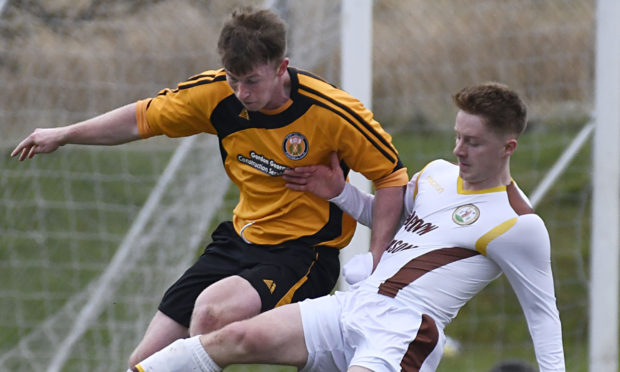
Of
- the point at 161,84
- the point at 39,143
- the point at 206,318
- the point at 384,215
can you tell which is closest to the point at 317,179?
the point at 384,215

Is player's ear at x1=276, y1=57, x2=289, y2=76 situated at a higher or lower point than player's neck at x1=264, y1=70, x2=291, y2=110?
higher

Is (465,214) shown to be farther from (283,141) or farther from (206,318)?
(206,318)

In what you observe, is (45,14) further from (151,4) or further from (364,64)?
(364,64)

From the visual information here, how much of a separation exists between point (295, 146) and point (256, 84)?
367 mm

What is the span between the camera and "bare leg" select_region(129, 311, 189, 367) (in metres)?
3.68

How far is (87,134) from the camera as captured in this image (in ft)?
12.2

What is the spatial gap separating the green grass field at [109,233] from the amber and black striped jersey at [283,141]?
8.29ft

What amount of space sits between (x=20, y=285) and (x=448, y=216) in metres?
4.60

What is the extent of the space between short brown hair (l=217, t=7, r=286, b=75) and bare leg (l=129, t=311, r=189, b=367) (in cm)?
111

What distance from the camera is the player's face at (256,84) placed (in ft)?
10.9

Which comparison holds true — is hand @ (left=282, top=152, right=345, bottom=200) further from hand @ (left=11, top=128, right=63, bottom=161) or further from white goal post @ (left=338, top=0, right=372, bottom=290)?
white goal post @ (left=338, top=0, right=372, bottom=290)

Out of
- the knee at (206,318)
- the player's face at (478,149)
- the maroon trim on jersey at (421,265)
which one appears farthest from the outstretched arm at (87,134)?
the player's face at (478,149)

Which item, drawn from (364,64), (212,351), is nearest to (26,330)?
(364,64)

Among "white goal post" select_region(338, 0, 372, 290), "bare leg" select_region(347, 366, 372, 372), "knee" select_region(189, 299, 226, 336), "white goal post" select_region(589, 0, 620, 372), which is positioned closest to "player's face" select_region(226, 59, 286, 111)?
"knee" select_region(189, 299, 226, 336)
